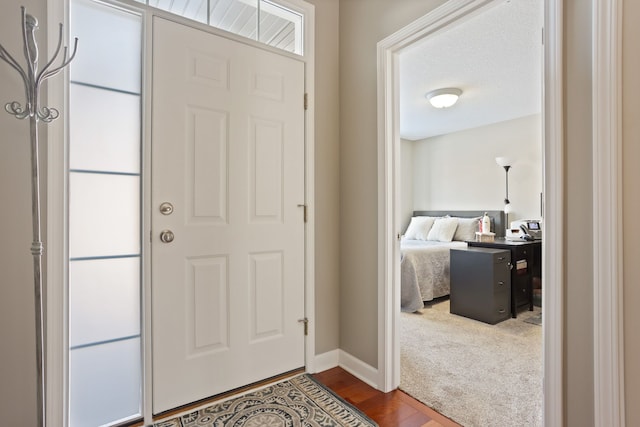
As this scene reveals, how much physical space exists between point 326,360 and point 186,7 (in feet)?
7.67

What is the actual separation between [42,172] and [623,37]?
7.45 feet

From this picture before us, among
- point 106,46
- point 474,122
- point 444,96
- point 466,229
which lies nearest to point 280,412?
point 106,46

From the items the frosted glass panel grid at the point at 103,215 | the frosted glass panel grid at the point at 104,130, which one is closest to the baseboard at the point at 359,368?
the frosted glass panel grid at the point at 103,215

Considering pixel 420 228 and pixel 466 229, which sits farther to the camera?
pixel 420 228

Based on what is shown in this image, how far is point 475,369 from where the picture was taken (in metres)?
2.19

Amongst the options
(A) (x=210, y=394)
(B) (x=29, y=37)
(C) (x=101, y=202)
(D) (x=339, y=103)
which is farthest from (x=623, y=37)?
(A) (x=210, y=394)

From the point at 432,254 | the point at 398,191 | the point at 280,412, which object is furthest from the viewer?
the point at 432,254

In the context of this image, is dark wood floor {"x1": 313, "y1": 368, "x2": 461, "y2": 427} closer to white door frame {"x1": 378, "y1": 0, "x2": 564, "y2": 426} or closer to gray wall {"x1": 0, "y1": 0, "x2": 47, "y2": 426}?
white door frame {"x1": 378, "y1": 0, "x2": 564, "y2": 426}

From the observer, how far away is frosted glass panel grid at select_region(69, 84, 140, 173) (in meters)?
1.51

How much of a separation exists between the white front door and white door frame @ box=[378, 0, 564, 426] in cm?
54

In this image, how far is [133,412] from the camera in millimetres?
1618

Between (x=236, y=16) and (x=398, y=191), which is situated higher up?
(x=236, y=16)

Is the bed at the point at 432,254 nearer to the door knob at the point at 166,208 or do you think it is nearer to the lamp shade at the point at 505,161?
the lamp shade at the point at 505,161

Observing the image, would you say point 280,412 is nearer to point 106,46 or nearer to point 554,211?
point 554,211
